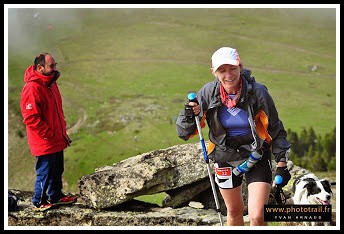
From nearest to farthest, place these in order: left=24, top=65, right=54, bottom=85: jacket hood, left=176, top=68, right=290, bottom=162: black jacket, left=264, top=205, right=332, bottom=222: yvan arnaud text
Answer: left=176, top=68, right=290, bottom=162: black jacket → left=264, top=205, right=332, bottom=222: yvan arnaud text → left=24, top=65, right=54, bottom=85: jacket hood

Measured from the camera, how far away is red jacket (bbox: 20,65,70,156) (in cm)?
827

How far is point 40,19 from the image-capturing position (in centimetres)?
1323

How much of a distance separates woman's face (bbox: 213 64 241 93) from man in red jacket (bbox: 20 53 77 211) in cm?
322

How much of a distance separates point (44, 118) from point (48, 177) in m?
1.16

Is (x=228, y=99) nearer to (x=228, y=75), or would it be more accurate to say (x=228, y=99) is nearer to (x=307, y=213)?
(x=228, y=75)

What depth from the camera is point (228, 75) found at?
679 cm

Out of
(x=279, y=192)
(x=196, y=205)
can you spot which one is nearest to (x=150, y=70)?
(x=196, y=205)

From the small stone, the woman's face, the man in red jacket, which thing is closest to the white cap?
the woman's face

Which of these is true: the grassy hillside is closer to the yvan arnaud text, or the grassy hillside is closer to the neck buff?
the yvan arnaud text

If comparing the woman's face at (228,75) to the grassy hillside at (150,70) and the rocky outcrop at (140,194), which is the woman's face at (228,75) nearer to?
the rocky outcrop at (140,194)

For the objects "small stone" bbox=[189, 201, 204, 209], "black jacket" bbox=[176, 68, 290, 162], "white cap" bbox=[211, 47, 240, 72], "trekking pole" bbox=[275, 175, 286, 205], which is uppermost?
"white cap" bbox=[211, 47, 240, 72]

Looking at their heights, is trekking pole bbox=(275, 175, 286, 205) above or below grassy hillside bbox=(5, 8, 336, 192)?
below

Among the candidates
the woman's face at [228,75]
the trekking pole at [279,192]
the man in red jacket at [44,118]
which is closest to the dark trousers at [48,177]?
the man in red jacket at [44,118]

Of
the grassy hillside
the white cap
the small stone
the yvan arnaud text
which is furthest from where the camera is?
the grassy hillside
